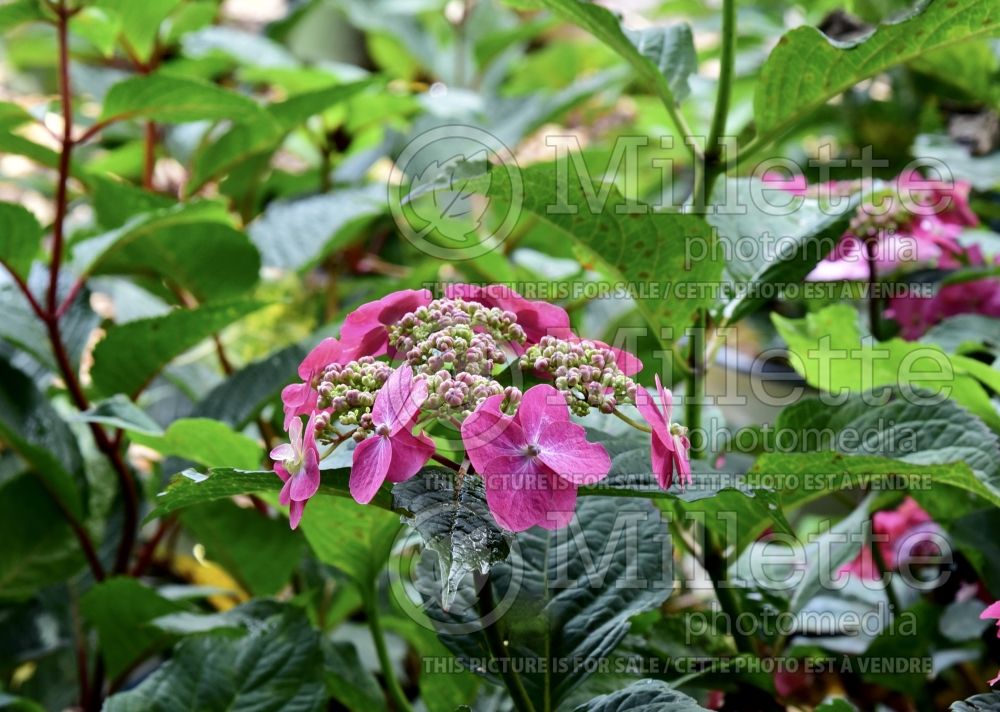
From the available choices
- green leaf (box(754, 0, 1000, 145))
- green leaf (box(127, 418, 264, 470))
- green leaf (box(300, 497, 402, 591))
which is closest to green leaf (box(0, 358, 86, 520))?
green leaf (box(127, 418, 264, 470))

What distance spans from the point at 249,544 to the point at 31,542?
220 millimetres

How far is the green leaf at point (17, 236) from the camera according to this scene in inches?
31.4

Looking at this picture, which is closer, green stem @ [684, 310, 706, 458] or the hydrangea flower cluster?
green stem @ [684, 310, 706, 458]

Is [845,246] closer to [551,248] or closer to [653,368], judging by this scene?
[653,368]

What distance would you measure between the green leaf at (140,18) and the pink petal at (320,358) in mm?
690

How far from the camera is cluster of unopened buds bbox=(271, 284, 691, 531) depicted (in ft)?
1.33

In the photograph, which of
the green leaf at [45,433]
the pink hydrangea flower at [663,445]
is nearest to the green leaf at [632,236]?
the pink hydrangea flower at [663,445]

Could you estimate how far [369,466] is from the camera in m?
0.41

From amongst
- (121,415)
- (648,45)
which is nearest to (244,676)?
(121,415)

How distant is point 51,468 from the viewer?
84 cm

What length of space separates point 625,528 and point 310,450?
25cm

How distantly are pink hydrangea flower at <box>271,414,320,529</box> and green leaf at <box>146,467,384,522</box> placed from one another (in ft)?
0.04

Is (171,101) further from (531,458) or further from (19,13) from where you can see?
(531,458)

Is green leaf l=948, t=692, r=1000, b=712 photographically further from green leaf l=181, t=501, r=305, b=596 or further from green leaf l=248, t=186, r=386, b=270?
green leaf l=248, t=186, r=386, b=270
